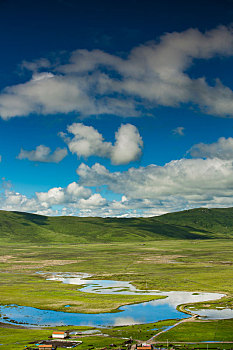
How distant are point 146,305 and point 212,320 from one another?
32.0 m

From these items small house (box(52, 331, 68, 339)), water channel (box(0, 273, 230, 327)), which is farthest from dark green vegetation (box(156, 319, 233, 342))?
small house (box(52, 331, 68, 339))

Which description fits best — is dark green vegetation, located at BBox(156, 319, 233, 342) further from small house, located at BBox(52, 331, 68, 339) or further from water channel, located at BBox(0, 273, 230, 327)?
small house, located at BBox(52, 331, 68, 339)

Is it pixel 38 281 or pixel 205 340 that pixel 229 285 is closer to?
pixel 205 340

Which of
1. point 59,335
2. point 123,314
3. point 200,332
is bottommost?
point 123,314

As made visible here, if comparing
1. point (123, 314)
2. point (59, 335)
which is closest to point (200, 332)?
point (123, 314)

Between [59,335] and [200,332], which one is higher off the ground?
[59,335]

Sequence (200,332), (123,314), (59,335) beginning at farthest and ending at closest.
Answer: (123,314)
(200,332)
(59,335)

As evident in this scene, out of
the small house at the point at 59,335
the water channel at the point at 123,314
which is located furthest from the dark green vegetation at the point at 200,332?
the small house at the point at 59,335

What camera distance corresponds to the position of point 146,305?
13062 centimetres

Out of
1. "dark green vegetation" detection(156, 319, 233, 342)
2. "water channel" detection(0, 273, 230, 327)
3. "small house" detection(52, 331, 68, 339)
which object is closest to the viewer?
"dark green vegetation" detection(156, 319, 233, 342)

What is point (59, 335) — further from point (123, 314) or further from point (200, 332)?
point (200, 332)

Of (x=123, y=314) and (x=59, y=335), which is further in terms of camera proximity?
(x=123, y=314)

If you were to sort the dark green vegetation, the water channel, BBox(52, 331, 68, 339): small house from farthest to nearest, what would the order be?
the water channel → BBox(52, 331, 68, 339): small house → the dark green vegetation

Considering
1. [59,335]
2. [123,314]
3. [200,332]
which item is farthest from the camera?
[123,314]
